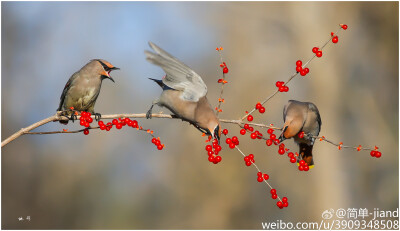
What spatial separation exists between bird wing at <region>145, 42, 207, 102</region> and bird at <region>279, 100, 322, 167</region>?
0.65 m

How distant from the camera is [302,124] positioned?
11.1 ft

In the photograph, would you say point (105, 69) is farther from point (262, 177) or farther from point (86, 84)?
point (262, 177)

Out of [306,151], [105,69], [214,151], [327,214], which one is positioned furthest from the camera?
[327,214]

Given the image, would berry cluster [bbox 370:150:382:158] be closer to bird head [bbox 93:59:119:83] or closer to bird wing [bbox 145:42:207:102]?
bird wing [bbox 145:42:207:102]

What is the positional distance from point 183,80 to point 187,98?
13 cm

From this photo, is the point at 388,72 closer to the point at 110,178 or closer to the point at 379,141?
the point at 379,141

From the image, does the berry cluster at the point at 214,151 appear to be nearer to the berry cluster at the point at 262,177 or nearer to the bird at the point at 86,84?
the berry cluster at the point at 262,177

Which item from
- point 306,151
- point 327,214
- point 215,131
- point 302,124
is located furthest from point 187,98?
point 327,214

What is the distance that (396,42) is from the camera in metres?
11.5

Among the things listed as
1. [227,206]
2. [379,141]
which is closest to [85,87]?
[379,141]

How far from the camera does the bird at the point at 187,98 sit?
117 inches

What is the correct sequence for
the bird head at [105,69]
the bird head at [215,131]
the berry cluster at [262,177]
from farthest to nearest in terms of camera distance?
the bird head at [105,69] < the bird head at [215,131] < the berry cluster at [262,177]

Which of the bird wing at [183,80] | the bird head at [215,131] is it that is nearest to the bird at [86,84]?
the bird wing at [183,80]

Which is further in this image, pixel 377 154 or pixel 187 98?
pixel 187 98
